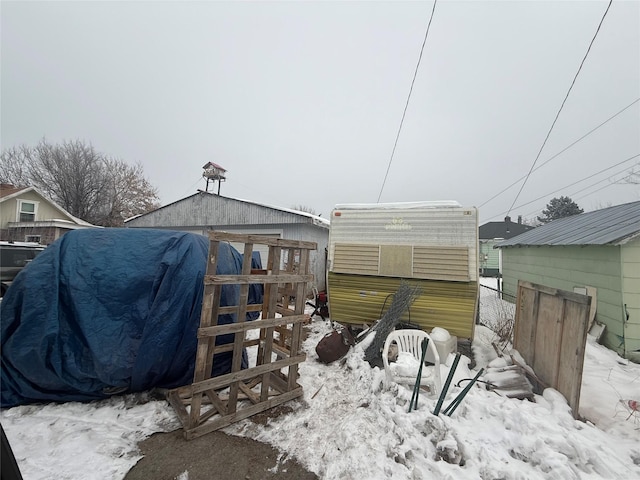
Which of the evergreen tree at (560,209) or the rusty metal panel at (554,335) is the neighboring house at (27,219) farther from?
the evergreen tree at (560,209)

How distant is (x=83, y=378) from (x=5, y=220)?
1955cm

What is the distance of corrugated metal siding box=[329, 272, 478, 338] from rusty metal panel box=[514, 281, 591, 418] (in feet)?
2.78

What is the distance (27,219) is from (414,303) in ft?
72.7

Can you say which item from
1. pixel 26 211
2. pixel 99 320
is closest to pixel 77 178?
pixel 26 211

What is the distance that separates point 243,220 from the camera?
11516mm

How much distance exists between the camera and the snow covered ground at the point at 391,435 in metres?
2.43

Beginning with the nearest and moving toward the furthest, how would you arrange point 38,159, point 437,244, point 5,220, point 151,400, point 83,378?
1. point 83,378
2. point 151,400
3. point 437,244
4. point 5,220
5. point 38,159

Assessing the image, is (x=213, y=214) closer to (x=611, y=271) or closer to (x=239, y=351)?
(x=239, y=351)

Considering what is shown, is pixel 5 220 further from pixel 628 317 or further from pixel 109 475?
pixel 628 317

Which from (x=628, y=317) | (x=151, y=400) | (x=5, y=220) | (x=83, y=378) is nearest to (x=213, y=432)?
(x=151, y=400)

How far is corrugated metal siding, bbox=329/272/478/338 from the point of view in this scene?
5422mm

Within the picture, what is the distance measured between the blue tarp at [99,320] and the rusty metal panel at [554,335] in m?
4.44

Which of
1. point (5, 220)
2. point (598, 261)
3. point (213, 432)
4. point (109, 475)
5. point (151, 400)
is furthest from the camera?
point (5, 220)

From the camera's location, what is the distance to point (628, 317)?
528cm
